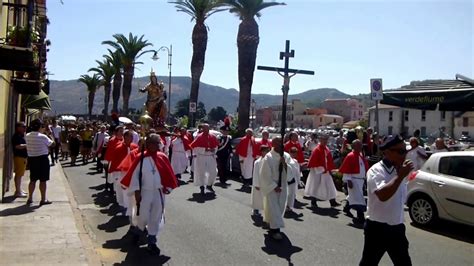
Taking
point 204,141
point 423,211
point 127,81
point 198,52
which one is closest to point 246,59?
point 198,52

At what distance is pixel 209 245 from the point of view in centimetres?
783

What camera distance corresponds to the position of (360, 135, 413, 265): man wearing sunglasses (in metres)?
4.80

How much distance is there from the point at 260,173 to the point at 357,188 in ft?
8.45

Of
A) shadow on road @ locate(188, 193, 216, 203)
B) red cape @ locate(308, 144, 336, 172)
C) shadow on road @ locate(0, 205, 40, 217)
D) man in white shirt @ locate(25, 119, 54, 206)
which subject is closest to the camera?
shadow on road @ locate(0, 205, 40, 217)

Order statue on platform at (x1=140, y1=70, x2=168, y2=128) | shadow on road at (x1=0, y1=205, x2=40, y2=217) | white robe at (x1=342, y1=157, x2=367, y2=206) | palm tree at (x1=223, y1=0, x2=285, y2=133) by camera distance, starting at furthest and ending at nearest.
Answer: palm tree at (x1=223, y1=0, x2=285, y2=133)
statue on platform at (x1=140, y1=70, x2=168, y2=128)
white robe at (x1=342, y1=157, x2=367, y2=206)
shadow on road at (x1=0, y1=205, x2=40, y2=217)

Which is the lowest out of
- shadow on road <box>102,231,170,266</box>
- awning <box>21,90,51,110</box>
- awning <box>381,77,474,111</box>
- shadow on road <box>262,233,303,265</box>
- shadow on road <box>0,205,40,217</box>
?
shadow on road <box>102,231,170,266</box>

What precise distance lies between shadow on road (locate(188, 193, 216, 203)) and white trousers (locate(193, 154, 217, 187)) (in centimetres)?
41

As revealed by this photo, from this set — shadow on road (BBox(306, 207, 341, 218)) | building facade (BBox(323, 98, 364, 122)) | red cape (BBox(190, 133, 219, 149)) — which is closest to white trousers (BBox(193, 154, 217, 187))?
red cape (BBox(190, 133, 219, 149))

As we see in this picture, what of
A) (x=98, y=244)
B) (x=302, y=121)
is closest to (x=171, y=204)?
(x=98, y=244)

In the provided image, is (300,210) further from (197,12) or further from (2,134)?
(197,12)

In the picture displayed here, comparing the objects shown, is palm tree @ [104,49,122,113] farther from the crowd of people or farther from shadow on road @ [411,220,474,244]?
shadow on road @ [411,220,474,244]

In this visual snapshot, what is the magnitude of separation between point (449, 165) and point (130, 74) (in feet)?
120

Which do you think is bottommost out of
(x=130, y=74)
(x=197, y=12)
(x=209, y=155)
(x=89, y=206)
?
(x=89, y=206)

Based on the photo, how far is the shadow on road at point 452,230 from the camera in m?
9.08
